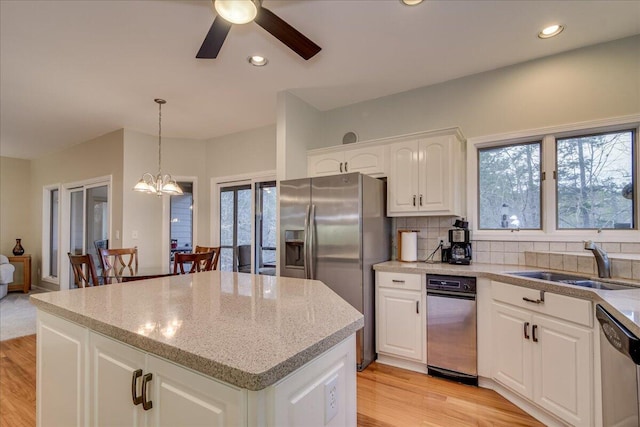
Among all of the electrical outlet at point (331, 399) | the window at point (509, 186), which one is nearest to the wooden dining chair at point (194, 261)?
the electrical outlet at point (331, 399)

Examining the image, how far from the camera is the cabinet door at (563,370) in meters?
1.77

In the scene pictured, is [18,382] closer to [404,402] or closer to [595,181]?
[404,402]

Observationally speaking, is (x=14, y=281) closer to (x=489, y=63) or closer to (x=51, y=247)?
(x=51, y=247)

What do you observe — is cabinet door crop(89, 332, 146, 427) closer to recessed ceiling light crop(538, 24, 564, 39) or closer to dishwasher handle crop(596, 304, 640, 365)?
dishwasher handle crop(596, 304, 640, 365)

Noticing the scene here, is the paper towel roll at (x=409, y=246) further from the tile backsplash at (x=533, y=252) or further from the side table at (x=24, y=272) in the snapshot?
the side table at (x=24, y=272)

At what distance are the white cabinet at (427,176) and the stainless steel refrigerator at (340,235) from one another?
0.19 m

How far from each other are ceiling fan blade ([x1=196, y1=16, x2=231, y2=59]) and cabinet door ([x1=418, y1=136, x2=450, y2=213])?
6.36 ft

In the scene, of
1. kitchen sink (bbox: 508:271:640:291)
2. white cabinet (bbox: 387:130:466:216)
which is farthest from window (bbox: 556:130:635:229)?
white cabinet (bbox: 387:130:466:216)

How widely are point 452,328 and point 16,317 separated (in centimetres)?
579

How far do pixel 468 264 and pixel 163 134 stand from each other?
4.63m

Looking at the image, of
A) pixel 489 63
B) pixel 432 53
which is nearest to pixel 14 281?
pixel 432 53

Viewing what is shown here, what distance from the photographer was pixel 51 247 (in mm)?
6305

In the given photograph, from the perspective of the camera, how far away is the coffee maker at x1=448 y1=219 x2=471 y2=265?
2.85m

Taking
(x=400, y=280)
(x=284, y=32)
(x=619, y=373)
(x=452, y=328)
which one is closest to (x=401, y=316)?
(x=400, y=280)
